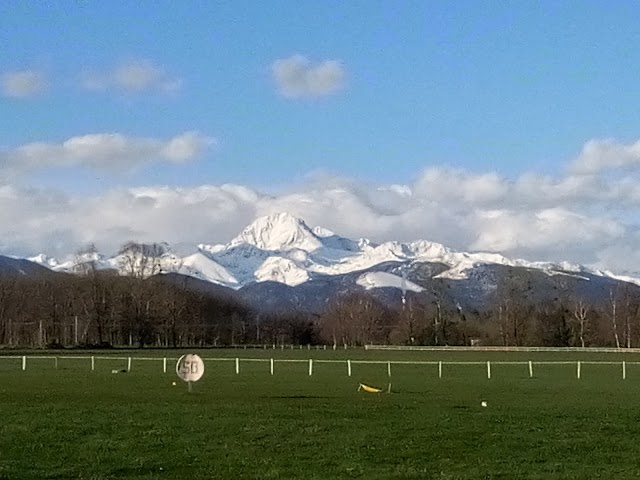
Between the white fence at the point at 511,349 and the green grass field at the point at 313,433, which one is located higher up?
the white fence at the point at 511,349

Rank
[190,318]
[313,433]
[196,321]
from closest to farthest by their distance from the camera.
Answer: [313,433] → [190,318] → [196,321]

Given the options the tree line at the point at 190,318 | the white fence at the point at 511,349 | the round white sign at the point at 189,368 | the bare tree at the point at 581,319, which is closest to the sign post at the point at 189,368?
the round white sign at the point at 189,368

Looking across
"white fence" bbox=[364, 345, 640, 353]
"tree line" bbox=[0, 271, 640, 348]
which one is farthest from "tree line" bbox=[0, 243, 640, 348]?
"white fence" bbox=[364, 345, 640, 353]

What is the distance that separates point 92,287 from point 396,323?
51851 millimetres

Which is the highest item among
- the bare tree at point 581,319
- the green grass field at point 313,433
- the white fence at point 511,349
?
the bare tree at point 581,319

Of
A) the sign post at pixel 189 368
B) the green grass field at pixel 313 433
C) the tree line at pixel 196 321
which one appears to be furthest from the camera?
the tree line at pixel 196 321

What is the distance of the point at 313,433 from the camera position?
28500 mm

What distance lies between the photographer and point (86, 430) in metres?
28.6

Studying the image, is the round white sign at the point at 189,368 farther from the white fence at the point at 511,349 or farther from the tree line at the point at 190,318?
the tree line at the point at 190,318

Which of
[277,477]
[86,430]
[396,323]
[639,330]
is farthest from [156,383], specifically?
[396,323]

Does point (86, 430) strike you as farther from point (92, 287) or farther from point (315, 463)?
point (92, 287)

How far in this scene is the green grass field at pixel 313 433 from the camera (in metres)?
22.3

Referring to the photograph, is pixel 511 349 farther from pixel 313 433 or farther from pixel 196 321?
pixel 313 433

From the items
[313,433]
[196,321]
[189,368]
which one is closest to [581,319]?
[196,321]
